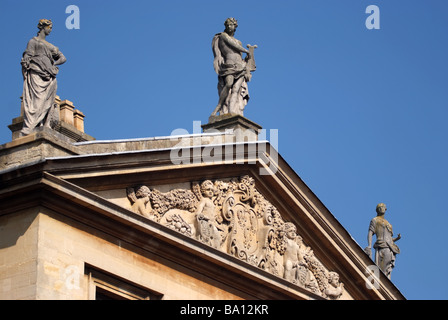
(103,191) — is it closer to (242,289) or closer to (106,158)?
(106,158)

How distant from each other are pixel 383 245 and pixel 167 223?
9547mm

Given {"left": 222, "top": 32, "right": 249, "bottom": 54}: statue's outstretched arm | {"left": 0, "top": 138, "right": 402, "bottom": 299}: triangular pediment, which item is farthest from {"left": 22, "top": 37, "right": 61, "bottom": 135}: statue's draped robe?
{"left": 222, "top": 32, "right": 249, "bottom": 54}: statue's outstretched arm

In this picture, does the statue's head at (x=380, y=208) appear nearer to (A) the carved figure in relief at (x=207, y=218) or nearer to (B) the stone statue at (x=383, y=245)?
(B) the stone statue at (x=383, y=245)

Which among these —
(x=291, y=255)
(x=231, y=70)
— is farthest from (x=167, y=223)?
(x=231, y=70)

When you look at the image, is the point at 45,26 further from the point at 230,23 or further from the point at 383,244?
the point at 383,244

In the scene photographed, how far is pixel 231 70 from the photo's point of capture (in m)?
34.1

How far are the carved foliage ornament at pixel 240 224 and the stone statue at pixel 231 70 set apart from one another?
197 centimetres

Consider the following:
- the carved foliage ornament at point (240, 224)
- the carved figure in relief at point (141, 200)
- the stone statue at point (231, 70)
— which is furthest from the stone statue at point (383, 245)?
the carved figure in relief at point (141, 200)

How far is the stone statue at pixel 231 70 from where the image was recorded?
112ft

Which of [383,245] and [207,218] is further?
[383,245]

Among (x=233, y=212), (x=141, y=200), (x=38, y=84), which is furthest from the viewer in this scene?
(x=233, y=212)

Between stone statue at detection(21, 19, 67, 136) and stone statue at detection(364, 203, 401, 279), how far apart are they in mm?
11911

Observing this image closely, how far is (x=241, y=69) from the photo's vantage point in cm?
3416
